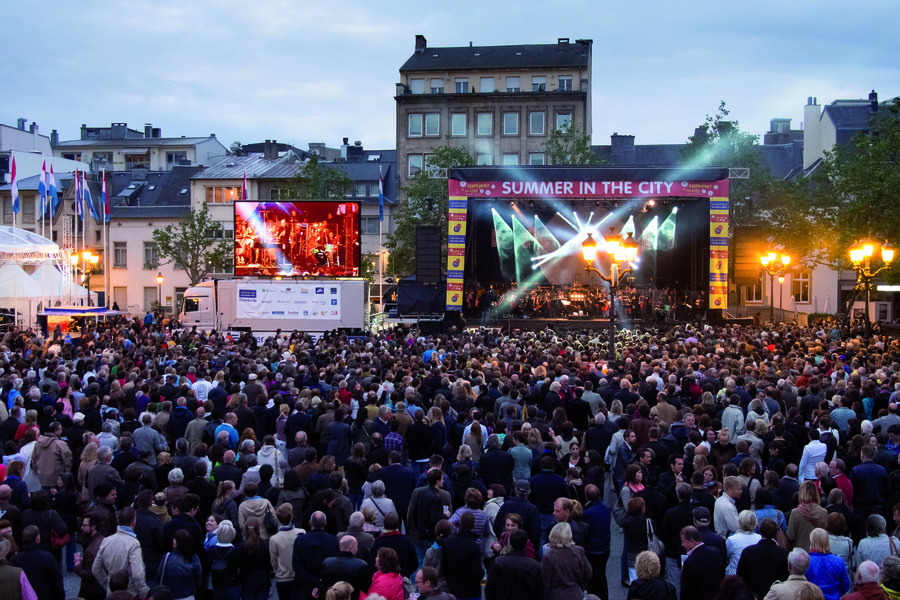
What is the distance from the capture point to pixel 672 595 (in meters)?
6.16

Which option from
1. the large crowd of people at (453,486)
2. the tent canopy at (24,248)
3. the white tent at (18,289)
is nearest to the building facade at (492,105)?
the tent canopy at (24,248)

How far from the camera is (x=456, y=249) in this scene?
1181 inches

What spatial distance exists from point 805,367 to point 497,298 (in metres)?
19.4

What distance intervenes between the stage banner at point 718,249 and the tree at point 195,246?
27062 millimetres

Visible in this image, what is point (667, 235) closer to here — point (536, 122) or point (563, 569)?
point (536, 122)

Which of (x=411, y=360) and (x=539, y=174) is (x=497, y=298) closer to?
(x=539, y=174)

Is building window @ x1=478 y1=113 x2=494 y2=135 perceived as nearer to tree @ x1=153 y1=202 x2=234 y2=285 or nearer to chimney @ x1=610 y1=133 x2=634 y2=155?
chimney @ x1=610 y1=133 x2=634 y2=155

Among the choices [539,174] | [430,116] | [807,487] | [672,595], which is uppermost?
[430,116]

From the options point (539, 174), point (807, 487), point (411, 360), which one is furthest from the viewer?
point (539, 174)

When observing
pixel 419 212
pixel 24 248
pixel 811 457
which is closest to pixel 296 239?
pixel 24 248

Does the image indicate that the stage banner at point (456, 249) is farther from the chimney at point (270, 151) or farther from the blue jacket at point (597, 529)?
the chimney at point (270, 151)

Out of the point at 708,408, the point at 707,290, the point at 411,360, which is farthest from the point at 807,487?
the point at 707,290

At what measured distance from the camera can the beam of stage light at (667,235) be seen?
104 ft

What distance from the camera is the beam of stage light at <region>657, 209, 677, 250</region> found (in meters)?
31.7
